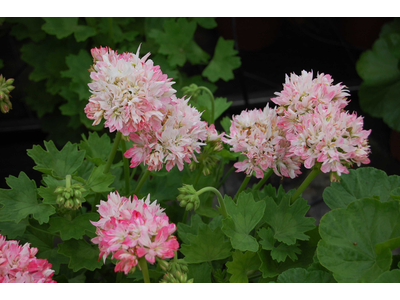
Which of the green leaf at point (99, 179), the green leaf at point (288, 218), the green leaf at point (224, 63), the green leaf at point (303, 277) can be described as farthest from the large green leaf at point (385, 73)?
the green leaf at point (99, 179)

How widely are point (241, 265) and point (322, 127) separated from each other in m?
0.28

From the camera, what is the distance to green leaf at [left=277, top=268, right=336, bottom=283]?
58 centimetres

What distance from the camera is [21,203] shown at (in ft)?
2.24

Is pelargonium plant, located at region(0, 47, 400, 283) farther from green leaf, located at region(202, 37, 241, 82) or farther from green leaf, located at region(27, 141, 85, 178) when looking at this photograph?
green leaf, located at region(202, 37, 241, 82)

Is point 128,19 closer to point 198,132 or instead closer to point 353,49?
point 198,132

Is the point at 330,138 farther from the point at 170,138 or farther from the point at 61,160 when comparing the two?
the point at 61,160

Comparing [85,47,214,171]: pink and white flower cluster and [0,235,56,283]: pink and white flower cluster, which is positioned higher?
[85,47,214,171]: pink and white flower cluster

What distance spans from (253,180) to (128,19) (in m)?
0.86

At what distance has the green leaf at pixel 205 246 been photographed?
680mm

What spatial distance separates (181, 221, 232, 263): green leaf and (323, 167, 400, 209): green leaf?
0.68 feet

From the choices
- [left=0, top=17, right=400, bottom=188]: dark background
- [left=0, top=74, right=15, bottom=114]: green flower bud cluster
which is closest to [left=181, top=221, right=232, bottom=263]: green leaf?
[left=0, top=74, right=15, bottom=114]: green flower bud cluster

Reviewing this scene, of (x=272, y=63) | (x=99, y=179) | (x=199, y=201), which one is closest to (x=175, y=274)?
(x=199, y=201)

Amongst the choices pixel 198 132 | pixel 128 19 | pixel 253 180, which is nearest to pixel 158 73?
pixel 198 132

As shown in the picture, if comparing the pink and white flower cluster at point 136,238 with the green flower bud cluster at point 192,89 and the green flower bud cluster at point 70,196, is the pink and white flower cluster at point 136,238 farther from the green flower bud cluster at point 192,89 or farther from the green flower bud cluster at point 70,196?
the green flower bud cluster at point 192,89
